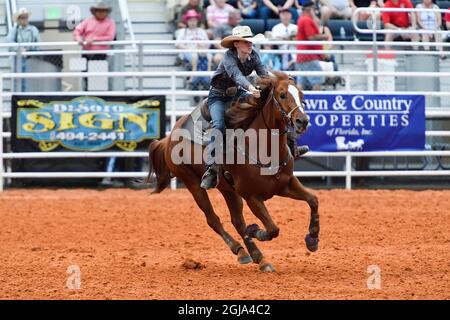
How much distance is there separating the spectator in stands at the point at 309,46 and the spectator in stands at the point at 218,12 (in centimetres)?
163

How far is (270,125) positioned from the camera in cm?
905

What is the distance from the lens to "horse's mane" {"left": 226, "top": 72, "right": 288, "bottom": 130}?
8952mm

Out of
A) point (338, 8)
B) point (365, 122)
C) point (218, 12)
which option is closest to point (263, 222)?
point (365, 122)

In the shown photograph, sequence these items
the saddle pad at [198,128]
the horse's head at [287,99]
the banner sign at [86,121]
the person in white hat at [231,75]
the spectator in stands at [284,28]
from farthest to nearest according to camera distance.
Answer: the spectator in stands at [284,28]
the banner sign at [86,121]
the saddle pad at [198,128]
the person in white hat at [231,75]
the horse's head at [287,99]

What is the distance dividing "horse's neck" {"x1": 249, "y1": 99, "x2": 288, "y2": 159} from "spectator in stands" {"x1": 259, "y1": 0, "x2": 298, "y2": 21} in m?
9.71

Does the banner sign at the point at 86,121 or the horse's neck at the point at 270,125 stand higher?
the horse's neck at the point at 270,125

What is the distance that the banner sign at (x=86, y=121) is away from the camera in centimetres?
1625

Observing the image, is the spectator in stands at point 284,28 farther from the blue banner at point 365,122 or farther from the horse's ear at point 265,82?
the horse's ear at point 265,82

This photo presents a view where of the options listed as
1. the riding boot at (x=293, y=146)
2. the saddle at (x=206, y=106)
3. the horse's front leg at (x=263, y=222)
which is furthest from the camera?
the saddle at (x=206, y=106)

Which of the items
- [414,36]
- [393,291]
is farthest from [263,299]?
[414,36]

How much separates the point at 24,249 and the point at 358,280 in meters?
4.32

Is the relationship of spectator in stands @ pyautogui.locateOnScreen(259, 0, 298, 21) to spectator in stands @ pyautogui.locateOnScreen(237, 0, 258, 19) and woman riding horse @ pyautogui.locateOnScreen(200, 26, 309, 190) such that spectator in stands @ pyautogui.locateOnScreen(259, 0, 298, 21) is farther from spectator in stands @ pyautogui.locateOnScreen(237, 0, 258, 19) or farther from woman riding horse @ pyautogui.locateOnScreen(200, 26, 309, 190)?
woman riding horse @ pyautogui.locateOnScreen(200, 26, 309, 190)

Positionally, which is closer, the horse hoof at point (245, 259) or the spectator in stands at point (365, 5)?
the horse hoof at point (245, 259)

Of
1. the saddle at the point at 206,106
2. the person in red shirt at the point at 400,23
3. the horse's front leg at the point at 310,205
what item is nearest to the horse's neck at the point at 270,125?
the horse's front leg at the point at 310,205
